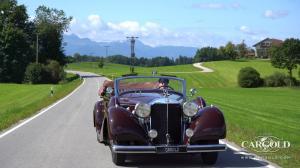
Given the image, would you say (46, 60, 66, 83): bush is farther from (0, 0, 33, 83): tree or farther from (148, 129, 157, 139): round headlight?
(148, 129, 157, 139): round headlight

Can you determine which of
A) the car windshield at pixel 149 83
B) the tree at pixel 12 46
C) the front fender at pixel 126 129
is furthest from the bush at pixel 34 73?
the front fender at pixel 126 129

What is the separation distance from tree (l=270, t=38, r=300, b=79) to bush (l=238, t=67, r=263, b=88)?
29.1 feet

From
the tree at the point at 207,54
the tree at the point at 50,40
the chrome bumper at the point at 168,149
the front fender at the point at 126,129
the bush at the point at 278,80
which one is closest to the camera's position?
the chrome bumper at the point at 168,149

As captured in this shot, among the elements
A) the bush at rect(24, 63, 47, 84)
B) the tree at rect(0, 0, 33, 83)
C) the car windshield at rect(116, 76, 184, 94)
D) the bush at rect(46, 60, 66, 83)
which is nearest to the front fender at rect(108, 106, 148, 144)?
the car windshield at rect(116, 76, 184, 94)

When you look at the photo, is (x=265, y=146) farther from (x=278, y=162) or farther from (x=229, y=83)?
(x=229, y=83)

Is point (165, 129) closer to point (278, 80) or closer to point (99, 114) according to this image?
point (99, 114)

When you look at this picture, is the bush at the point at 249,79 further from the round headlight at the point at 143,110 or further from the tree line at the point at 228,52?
the tree line at the point at 228,52

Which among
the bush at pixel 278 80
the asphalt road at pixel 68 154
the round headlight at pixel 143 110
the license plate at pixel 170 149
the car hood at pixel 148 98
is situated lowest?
the bush at pixel 278 80

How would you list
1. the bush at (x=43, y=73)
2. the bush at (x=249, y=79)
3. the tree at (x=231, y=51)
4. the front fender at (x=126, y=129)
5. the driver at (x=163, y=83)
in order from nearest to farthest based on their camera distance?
the front fender at (x=126, y=129) → the driver at (x=163, y=83) → the bush at (x=249, y=79) → the bush at (x=43, y=73) → the tree at (x=231, y=51)

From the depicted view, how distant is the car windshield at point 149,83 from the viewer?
11602 millimetres

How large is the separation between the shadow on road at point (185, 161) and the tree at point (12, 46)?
269ft

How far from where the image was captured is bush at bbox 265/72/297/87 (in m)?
85.4

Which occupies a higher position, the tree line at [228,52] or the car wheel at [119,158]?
the tree line at [228,52]

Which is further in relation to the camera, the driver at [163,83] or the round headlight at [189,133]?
Answer: the driver at [163,83]
